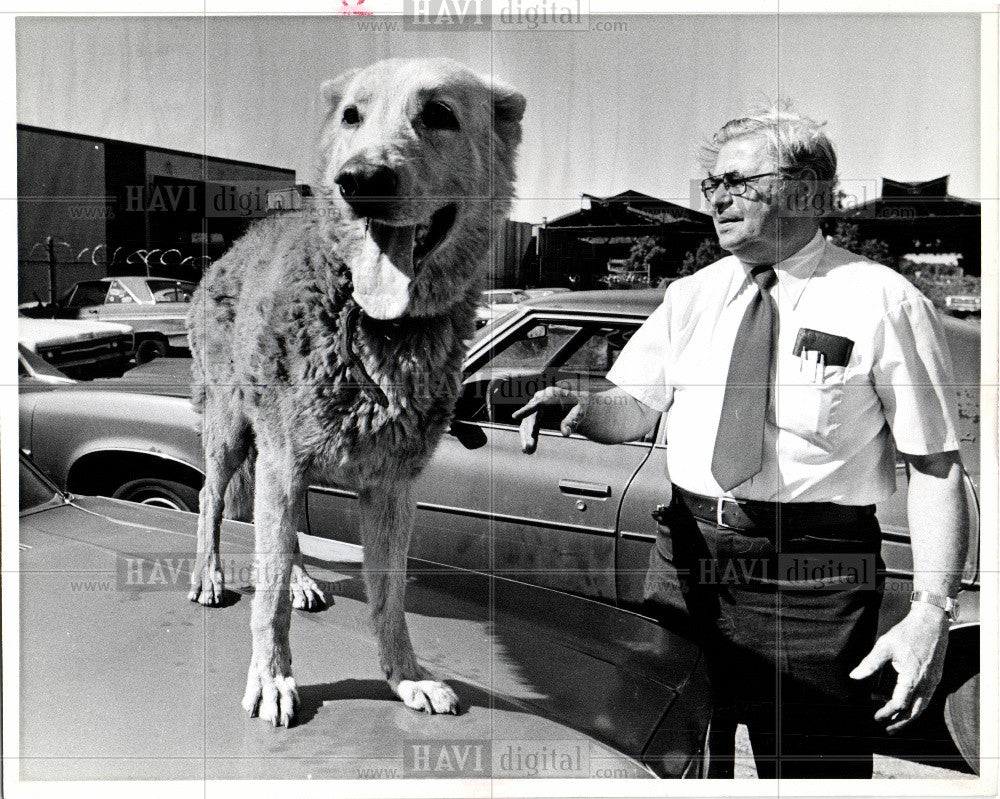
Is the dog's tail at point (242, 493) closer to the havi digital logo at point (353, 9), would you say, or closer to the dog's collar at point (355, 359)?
the dog's collar at point (355, 359)

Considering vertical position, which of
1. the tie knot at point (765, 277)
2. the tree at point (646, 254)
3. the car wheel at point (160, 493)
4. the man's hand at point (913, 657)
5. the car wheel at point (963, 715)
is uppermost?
the tree at point (646, 254)

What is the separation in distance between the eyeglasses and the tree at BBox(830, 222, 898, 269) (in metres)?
0.34

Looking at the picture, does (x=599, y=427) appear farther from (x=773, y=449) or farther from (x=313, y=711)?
(x=313, y=711)

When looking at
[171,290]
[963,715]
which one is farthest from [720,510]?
[171,290]

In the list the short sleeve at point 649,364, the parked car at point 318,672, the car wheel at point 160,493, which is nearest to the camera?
the parked car at point 318,672

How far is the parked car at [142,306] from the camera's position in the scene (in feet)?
11.2

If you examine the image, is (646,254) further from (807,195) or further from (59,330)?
(59,330)

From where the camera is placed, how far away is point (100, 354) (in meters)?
3.49

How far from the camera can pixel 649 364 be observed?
3.34 metres

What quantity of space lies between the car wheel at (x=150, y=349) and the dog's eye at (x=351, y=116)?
115 cm

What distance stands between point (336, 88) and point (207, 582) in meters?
1.94

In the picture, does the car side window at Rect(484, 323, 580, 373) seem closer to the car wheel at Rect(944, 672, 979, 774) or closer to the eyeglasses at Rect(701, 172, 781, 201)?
the eyeglasses at Rect(701, 172, 781, 201)

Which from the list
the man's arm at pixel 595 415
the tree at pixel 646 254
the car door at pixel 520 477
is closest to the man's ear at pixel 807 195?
the tree at pixel 646 254

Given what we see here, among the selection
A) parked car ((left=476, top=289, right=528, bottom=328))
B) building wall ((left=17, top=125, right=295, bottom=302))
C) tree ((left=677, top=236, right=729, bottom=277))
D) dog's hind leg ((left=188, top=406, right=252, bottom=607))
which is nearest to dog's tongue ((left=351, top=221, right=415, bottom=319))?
parked car ((left=476, top=289, right=528, bottom=328))
